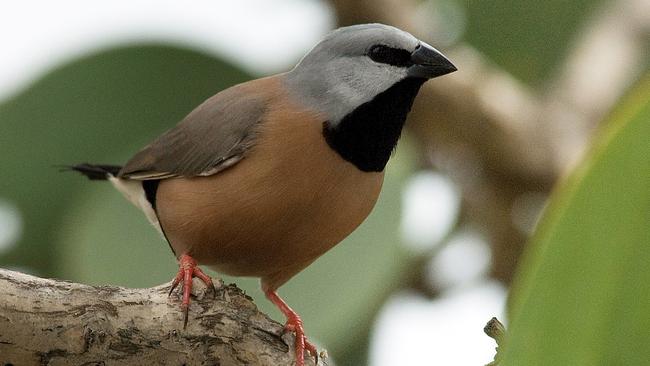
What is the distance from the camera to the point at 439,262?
14.7ft

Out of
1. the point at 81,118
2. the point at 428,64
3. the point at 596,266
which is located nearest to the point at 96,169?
the point at 81,118

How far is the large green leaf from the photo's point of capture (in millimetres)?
856

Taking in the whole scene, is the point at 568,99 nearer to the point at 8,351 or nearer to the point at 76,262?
the point at 76,262

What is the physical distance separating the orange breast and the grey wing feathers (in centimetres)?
4

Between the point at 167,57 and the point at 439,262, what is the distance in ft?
5.32

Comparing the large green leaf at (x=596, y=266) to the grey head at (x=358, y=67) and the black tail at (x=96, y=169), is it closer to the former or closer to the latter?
the grey head at (x=358, y=67)

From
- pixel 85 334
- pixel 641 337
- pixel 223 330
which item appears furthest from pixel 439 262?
pixel 641 337

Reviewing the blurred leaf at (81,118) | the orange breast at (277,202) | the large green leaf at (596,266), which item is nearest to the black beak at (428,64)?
the orange breast at (277,202)

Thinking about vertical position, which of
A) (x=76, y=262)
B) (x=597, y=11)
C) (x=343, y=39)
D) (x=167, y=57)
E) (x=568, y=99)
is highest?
(x=597, y=11)

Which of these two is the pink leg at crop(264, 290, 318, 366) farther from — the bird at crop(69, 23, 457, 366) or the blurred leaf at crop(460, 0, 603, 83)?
the blurred leaf at crop(460, 0, 603, 83)

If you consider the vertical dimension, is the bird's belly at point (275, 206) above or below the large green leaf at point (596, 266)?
below

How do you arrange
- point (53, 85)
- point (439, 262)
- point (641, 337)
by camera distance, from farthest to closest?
point (439, 262), point (53, 85), point (641, 337)

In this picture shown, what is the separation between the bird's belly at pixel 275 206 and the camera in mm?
2674

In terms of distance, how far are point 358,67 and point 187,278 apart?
95 cm
